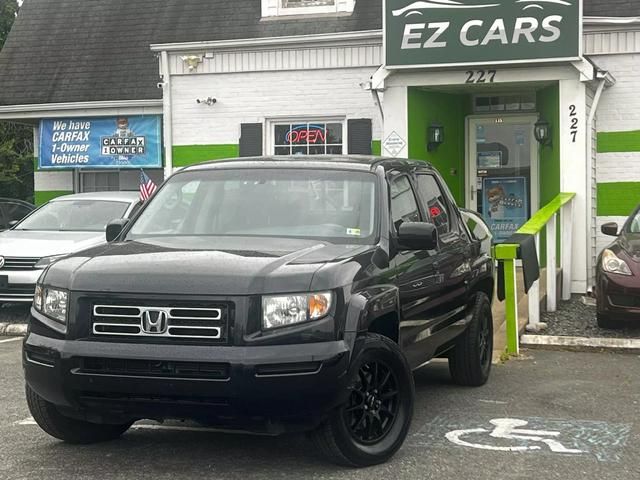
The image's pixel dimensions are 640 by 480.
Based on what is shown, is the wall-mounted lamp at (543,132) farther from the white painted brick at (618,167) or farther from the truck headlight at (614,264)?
the truck headlight at (614,264)

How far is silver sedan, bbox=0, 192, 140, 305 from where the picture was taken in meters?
10.8

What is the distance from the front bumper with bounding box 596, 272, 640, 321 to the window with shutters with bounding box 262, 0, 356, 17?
7.31m

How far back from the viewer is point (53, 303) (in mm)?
5098

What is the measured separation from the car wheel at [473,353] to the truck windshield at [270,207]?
186cm

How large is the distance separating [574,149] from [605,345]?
3.70 metres

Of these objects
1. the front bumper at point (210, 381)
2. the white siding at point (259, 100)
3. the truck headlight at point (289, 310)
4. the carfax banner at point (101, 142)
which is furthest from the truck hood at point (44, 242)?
the truck headlight at point (289, 310)

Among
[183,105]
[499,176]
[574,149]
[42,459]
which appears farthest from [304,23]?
[42,459]

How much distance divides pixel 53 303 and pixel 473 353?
3.54 m

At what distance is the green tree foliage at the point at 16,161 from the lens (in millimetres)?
21641

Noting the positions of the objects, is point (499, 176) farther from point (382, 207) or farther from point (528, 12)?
point (382, 207)

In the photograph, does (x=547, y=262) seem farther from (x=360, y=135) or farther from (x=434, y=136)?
(x=360, y=135)

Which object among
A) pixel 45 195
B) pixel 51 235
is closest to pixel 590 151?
pixel 51 235

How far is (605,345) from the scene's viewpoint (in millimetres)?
9203

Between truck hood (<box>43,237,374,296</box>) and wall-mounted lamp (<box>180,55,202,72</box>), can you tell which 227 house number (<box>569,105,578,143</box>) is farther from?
truck hood (<box>43,237,374,296</box>)
